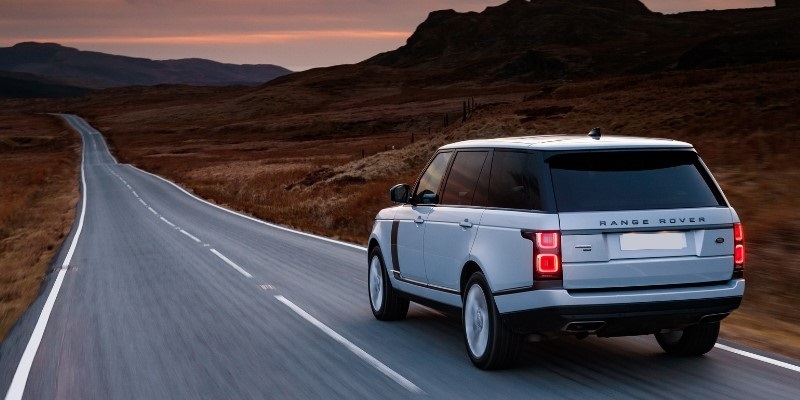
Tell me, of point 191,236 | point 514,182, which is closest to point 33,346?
point 514,182

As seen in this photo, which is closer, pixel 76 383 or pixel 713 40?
pixel 76 383

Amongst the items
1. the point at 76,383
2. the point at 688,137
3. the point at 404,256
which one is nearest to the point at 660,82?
the point at 688,137

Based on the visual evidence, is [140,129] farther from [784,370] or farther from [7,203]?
[784,370]

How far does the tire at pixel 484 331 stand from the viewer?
742 centimetres

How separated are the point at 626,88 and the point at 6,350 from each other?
129 ft

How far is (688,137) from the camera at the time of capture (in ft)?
98.8

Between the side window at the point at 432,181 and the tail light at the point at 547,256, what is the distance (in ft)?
7.27

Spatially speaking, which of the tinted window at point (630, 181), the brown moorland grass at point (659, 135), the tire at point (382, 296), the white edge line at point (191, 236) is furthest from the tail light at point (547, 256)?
the white edge line at point (191, 236)

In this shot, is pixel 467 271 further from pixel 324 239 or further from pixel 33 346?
pixel 324 239

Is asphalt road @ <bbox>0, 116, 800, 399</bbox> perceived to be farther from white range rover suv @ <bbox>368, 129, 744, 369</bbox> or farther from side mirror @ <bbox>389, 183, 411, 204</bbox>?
side mirror @ <bbox>389, 183, 411, 204</bbox>

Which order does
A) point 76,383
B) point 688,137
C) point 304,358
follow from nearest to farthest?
point 76,383 → point 304,358 → point 688,137

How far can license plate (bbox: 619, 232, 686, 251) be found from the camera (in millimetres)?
6863

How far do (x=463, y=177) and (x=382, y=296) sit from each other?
2.42 meters

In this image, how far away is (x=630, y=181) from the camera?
713 centimetres
